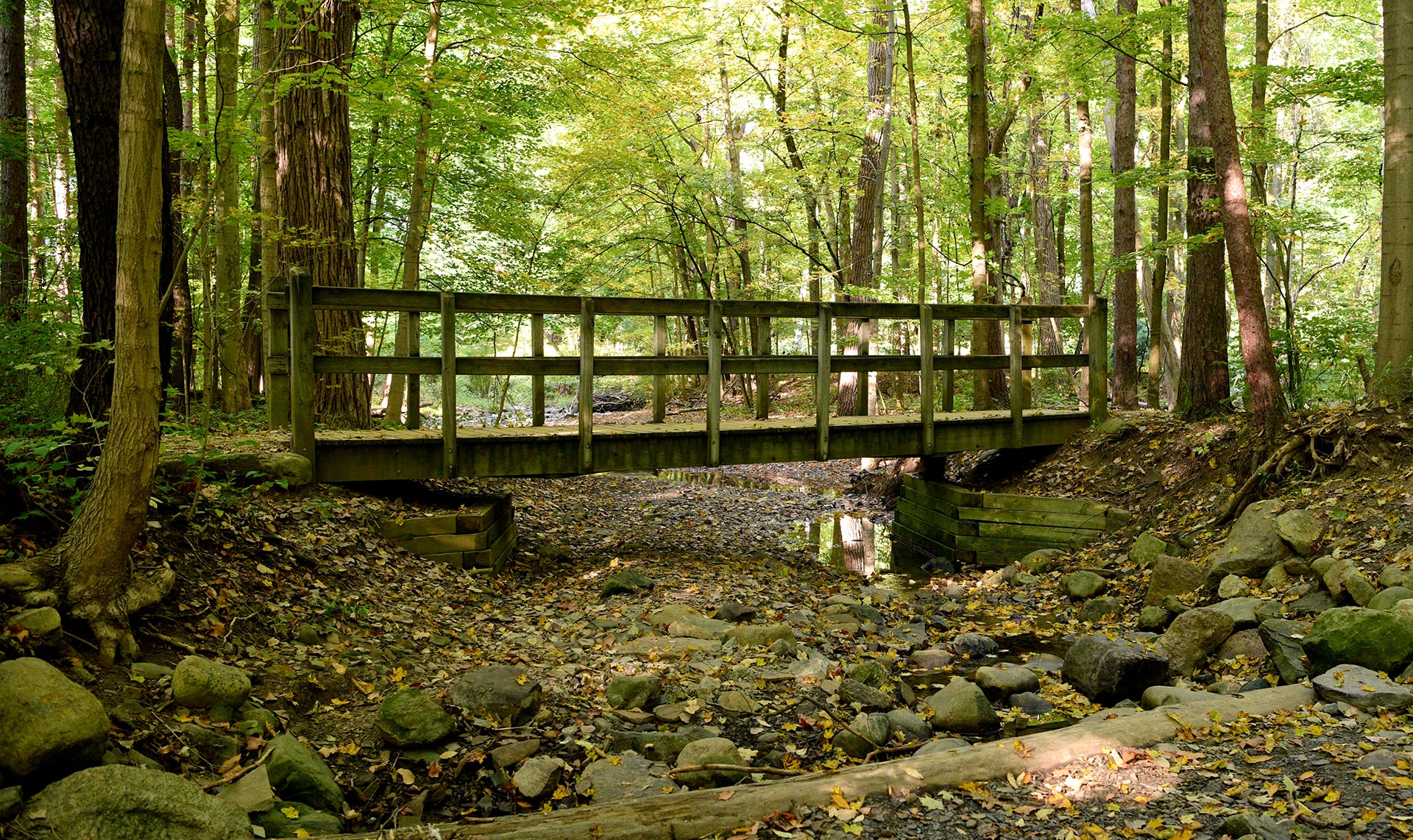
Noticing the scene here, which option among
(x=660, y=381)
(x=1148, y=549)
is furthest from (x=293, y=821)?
(x=1148, y=549)

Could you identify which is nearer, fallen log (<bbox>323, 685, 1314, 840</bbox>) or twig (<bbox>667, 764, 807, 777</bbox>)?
fallen log (<bbox>323, 685, 1314, 840</bbox>)

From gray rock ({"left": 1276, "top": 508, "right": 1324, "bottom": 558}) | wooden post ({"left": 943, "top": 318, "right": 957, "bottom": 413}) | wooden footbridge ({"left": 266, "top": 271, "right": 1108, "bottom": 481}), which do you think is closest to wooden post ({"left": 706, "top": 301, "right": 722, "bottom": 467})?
wooden footbridge ({"left": 266, "top": 271, "right": 1108, "bottom": 481})

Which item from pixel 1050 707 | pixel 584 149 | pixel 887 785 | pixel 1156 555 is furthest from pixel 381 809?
pixel 584 149

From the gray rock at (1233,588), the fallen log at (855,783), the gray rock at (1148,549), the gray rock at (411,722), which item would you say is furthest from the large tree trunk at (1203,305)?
the gray rock at (411,722)

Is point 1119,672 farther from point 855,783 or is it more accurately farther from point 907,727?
point 855,783

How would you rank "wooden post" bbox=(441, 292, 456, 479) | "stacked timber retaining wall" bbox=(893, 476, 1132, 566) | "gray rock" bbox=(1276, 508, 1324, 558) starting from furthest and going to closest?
"stacked timber retaining wall" bbox=(893, 476, 1132, 566) < "wooden post" bbox=(441, 292, 456, 479) < "gray rock" bbox=(1276, 508, 1324, 558)

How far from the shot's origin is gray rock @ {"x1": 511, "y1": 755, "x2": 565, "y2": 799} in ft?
12.3

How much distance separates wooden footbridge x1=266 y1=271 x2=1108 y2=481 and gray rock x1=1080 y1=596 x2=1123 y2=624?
9.52 ft

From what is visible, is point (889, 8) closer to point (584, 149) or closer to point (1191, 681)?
point (584, 149)

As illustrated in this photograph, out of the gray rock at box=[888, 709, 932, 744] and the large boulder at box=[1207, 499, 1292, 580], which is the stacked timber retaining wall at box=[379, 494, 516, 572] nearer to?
the gray rock at box=[888, 709, 932, 744]

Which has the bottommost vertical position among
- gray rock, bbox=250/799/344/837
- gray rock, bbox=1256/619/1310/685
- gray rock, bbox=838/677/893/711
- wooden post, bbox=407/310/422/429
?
gray rock, bbox=838/677/893/711

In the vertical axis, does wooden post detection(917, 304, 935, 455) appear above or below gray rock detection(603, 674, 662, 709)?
above

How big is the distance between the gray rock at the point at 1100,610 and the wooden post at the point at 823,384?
2.92 metres

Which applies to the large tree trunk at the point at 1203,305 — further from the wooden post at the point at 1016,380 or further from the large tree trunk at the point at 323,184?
the large tree trunk at the point at 323,184
